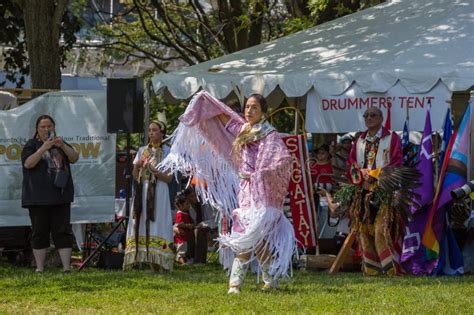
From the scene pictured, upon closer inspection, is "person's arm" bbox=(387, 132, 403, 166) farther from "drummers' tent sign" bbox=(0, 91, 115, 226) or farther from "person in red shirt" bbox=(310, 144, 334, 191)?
"drummers' tent sign" bbox=(0, 91, 115, 226)

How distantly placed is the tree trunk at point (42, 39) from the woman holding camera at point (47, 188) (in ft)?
11.0

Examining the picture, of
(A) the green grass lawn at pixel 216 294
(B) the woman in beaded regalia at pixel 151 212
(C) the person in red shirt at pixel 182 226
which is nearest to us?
(A) the green grass lawn at pixel 216 294

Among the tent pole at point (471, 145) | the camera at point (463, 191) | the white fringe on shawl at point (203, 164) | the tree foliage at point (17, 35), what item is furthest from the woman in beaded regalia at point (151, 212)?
the tree foliage at point (17, 35)

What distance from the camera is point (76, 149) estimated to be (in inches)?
488

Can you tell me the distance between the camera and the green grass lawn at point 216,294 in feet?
25.6

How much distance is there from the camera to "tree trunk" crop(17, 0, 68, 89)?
561 inches

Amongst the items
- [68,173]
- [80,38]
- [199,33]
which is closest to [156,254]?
[68,173]

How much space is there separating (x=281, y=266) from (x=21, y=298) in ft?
6.84

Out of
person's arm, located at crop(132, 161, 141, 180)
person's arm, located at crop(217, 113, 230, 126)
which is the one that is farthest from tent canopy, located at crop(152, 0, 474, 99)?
person's arm, located at crop(217, 113, 230, 126)

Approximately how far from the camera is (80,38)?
28.3m

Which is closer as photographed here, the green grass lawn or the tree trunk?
the green grass lawn

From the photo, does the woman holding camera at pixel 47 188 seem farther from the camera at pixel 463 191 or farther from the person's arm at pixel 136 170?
the camera at pixel 463 191

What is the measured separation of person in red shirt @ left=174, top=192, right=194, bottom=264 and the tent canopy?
1425mm

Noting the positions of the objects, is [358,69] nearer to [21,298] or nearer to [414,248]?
[414,248]
